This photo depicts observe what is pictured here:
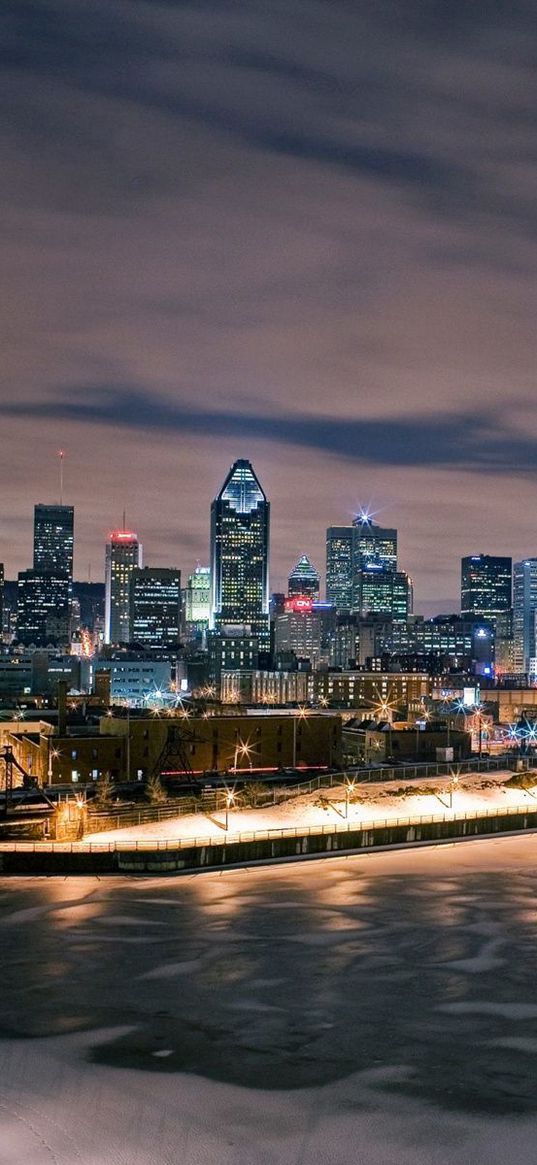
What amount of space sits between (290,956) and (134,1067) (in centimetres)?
1114

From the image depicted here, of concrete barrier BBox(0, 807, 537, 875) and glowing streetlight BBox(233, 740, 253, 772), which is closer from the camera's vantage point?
concrete barrier BBox(0, 807, 537, 875)

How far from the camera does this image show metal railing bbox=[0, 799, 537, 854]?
2109 inches

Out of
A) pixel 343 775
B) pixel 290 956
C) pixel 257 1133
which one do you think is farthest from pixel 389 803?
pixel 257 1133

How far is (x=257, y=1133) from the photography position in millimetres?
24188

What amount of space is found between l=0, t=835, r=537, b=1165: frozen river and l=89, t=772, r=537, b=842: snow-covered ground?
742 cm

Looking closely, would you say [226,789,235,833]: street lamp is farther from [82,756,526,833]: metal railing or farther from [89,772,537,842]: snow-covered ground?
[82,756,526,833]: metal railing

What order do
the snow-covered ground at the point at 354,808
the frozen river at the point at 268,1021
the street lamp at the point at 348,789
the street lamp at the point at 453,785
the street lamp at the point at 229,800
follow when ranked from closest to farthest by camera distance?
1. the frozen river at the point at 268,1021
2. the snow-covered ground at the point at 354,808
3. the street lamp at the point at 229,800
4. the street lamp at the point at 348,789
5. the street lamp at the point at 453,785

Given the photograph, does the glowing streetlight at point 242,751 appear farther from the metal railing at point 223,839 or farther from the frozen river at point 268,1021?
the frozen river at point 268,1021

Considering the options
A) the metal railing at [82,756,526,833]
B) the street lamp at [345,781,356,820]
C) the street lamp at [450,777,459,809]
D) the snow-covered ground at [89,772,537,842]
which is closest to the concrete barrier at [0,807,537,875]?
the snow-covered ground at [89,772,537,842]

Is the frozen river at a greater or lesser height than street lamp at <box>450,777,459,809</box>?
lesser

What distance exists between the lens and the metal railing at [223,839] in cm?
5356

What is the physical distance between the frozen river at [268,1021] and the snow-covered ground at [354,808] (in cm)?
742

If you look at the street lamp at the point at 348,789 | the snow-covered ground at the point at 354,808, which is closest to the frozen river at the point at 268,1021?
the snow-covered ground at the point at 354,808

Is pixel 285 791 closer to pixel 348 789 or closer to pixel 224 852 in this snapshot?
pixel 348 789
